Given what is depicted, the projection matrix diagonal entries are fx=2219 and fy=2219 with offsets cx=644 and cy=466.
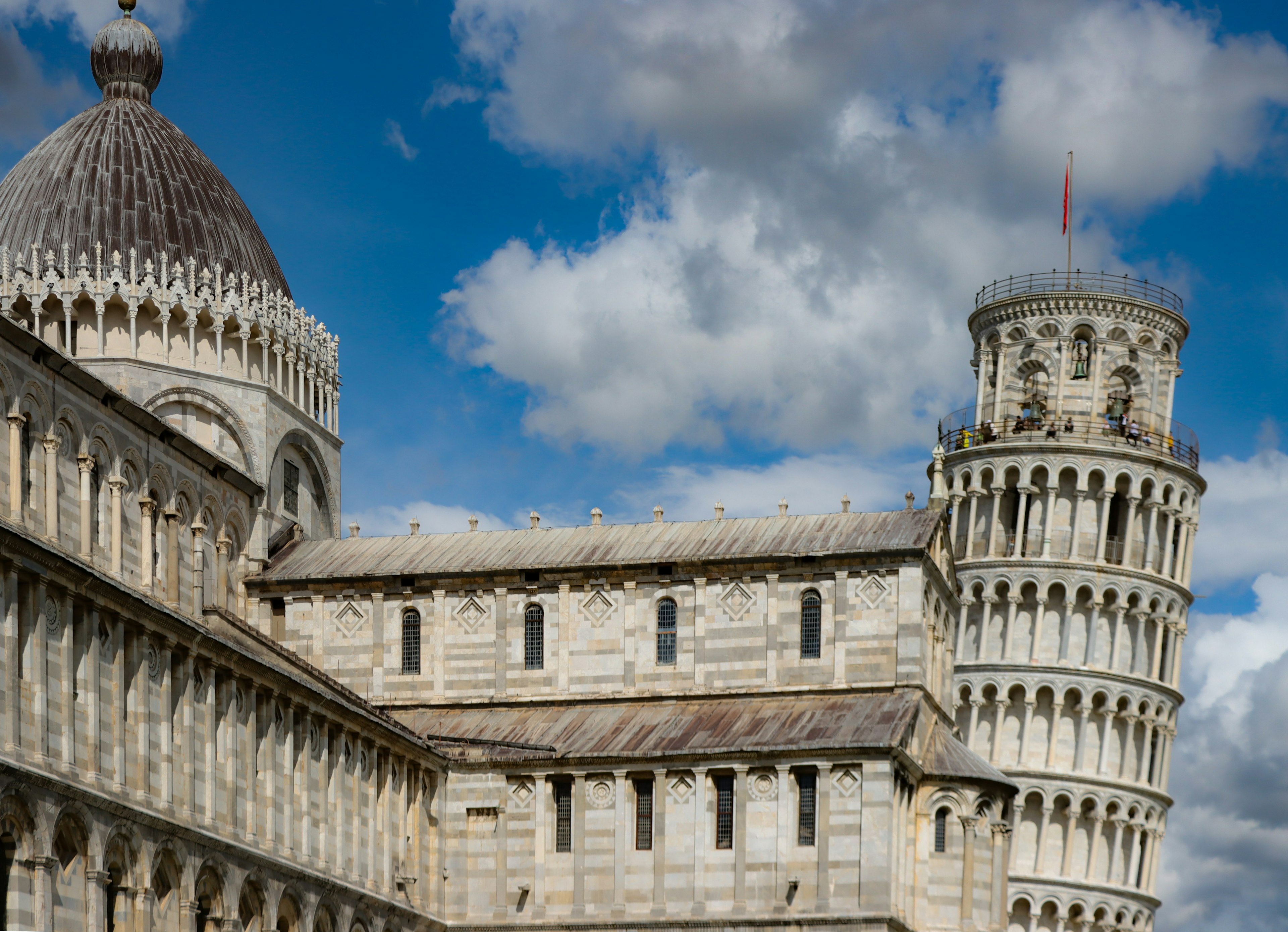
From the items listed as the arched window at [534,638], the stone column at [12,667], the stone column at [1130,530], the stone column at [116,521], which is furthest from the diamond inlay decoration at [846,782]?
the stone column at [1130,530]

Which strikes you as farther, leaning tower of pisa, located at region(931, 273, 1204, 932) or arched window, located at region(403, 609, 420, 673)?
leaning tower of pisa, located at region(931, 273, 1204, 932)

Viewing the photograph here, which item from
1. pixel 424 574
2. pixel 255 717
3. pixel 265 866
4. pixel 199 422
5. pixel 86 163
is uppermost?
pixel 86 163

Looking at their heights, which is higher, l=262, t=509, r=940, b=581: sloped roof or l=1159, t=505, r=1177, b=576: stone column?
l=1159, t=505, r=1177, b=576: stone column

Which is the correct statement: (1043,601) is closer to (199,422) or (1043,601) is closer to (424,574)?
(424,574)

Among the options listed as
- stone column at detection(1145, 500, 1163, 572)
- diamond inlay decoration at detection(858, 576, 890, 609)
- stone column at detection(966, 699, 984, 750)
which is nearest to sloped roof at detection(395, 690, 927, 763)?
diamond inlay decoration at detection(858, 576, 890, 609)

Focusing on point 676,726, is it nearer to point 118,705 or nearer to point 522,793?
point 522,793

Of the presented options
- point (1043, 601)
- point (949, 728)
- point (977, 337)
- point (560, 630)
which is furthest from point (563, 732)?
point (977, 337)

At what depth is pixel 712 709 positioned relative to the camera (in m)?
73.3

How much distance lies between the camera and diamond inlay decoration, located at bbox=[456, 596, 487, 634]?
251 ft

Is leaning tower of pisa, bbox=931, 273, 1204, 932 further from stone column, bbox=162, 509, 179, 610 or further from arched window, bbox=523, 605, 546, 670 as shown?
stone column, bbox=162, 509, 179, 610

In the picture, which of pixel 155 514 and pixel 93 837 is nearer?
pixel 93 837

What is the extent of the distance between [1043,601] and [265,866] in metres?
50.9

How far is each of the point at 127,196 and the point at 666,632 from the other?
24306 mm

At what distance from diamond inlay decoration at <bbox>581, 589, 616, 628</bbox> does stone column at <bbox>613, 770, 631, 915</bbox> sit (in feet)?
22.4
